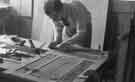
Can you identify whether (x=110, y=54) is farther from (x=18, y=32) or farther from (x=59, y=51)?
(x=18, y=32)

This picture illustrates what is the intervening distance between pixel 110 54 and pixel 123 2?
119cm

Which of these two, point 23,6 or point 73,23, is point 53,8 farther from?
point 23,6

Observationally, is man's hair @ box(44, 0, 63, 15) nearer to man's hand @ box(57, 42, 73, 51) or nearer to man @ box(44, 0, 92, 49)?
man @ box(44, 0, 92, 49)

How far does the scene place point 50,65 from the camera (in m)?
1.90

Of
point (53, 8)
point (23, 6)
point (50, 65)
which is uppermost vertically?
point (23, 6)

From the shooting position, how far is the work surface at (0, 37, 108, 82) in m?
1.67

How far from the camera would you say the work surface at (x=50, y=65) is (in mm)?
1665

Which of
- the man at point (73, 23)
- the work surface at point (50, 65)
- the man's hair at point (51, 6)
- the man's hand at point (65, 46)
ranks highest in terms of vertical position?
the man's hair at point (51, 6)

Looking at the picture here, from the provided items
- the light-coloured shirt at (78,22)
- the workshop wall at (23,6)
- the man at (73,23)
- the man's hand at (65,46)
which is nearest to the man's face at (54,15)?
the man at (73,23)

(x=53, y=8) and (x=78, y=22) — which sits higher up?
(x=53, y=8)

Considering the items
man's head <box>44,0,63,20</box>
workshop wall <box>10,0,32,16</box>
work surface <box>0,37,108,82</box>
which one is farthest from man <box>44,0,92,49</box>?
workshop wall <box>10,0,32,16</box>

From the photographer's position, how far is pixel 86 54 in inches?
88.0

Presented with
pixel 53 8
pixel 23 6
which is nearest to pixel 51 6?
pixel 53 8

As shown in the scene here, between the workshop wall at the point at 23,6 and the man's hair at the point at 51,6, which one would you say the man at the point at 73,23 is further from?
the workshop wall at the point at 23,6
